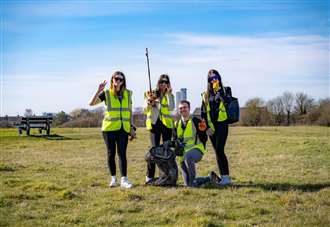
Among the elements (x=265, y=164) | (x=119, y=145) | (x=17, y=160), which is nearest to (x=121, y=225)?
(x=119, y=145)

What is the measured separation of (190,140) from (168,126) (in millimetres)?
505

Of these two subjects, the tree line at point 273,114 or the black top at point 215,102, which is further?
the tree line at point 273,114

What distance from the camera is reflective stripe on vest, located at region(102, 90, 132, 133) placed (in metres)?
8.12

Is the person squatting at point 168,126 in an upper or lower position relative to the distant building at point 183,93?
lower

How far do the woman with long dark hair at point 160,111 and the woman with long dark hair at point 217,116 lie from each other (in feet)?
2.32

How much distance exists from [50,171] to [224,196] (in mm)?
5155

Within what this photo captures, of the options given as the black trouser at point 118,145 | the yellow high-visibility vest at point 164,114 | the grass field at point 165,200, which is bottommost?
the grass field at point 165,200

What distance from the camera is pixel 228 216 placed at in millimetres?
5852

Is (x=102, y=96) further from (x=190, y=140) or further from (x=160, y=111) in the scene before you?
(x=190, y=140)

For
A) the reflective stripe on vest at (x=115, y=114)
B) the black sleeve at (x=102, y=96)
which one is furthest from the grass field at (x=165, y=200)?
the black sleeve at (x=102, y=96)

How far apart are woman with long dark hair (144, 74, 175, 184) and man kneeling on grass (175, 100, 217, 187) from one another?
0.22 metres

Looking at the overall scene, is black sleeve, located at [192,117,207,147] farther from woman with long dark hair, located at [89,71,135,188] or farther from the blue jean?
woman with long dark hair, located at [89,71,135,188]

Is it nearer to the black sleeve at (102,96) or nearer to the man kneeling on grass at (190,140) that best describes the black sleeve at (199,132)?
the man kneeling on grass at (190,140)

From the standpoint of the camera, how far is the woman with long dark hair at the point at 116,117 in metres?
8.10
